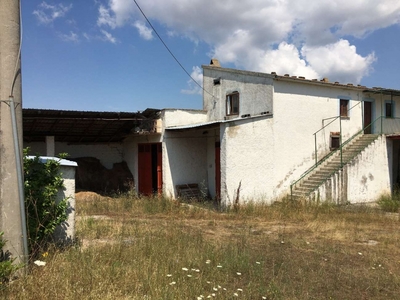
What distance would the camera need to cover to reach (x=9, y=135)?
3986mm

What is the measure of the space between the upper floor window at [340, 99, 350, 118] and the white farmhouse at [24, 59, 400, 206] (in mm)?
45

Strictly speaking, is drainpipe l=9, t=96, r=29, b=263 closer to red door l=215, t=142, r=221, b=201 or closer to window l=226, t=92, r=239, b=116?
red door l=215, t=142, r=221, b=201

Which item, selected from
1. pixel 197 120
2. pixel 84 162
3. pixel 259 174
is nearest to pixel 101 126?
pixel 84 162

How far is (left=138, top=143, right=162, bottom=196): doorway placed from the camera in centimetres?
1581

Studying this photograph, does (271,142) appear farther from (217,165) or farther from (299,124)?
(217,165)

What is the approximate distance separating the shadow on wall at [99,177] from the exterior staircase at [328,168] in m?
→ 8.11

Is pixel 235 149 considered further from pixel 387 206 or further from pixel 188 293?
pixel 188 293

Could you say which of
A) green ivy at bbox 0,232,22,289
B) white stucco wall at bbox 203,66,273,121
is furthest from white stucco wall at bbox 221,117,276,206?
green ivy at bbox 0,232,22,289

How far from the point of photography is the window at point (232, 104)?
14.2 metres

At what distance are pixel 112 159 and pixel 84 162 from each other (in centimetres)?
162

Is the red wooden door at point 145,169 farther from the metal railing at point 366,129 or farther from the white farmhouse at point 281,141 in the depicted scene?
the metal railing at point 366,129

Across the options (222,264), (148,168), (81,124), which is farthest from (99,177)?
(222,264)

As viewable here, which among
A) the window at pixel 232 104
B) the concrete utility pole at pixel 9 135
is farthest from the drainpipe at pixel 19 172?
the window at pixel 232 104

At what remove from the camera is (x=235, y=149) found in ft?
38.1
